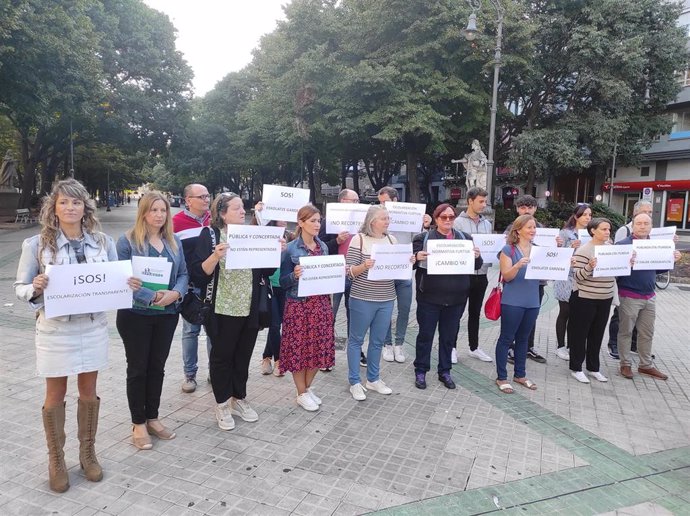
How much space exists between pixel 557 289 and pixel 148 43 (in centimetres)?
2929

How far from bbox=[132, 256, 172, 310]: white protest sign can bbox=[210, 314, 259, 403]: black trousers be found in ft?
2.02

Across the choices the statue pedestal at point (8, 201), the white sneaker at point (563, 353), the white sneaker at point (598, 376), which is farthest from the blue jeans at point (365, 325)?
the statue pedestal at point (8, 201)

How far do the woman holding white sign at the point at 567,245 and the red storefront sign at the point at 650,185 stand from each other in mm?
33116

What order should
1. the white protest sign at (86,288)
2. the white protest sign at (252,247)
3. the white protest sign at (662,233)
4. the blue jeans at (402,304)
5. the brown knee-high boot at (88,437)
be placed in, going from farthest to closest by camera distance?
the blue jeans at (402,304) < the white protest sign at (662,233) < the white protest sign at (252,247) < the brown knee-high boot at (88,437) < the white protest sign at (86,288)

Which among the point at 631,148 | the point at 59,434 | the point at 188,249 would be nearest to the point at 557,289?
the point at 188,249

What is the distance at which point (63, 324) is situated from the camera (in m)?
3.13

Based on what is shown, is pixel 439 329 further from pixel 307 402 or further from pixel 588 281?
pixel 588 281

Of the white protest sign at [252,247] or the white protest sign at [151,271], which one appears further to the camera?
the white protest sign at [252,247]

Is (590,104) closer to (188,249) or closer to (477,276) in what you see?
(477,276)

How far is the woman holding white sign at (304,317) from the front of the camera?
4410mm

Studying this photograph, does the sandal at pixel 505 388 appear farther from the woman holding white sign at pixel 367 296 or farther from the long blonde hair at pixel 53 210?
the long blonde hair at pixel 53 210

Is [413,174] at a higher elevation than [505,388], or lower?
higher

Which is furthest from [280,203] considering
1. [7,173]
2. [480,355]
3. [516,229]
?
[7,173]

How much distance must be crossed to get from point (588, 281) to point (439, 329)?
5.98ft
